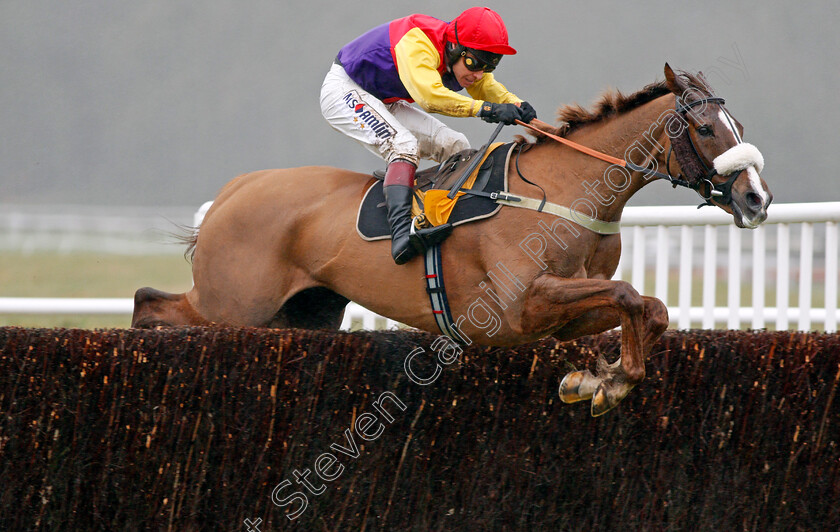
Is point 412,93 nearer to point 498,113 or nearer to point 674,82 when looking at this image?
point 498,113

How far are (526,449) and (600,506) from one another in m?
0.40

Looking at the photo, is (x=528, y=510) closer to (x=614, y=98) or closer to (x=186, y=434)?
(x=186, y=434)

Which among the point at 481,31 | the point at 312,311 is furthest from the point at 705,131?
the point at 312,311

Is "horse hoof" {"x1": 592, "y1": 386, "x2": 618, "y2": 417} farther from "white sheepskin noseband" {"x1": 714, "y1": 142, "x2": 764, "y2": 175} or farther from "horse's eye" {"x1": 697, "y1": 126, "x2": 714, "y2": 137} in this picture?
"horse's eye" {"x1": 697, "y1": 126, "x2": 714, "y2": 137}

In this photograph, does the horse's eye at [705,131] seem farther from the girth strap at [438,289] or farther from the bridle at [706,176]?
the girth strap at [438,289]

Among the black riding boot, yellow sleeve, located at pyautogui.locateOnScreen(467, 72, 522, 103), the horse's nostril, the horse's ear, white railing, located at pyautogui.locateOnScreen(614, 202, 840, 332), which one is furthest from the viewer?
white railing, located at pyautogui.locateOnScreen(614, 202, 840, 332)

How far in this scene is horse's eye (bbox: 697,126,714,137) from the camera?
341 cm

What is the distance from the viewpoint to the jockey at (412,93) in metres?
3.82

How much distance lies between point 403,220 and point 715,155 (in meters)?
1.35

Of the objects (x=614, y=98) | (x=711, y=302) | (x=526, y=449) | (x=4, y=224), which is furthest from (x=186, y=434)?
(x=4, y=224)

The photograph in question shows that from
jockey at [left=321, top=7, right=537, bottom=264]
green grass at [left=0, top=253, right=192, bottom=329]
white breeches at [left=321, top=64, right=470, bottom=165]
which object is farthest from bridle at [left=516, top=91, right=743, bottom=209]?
green grass at [left=0, top=253, right=192, bottom=329]

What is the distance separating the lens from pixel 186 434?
11.7 ft

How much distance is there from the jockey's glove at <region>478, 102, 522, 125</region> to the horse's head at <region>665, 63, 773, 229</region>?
0.67 metres

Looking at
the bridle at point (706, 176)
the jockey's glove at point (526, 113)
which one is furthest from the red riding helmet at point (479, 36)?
the bridle at point (706, 176)
